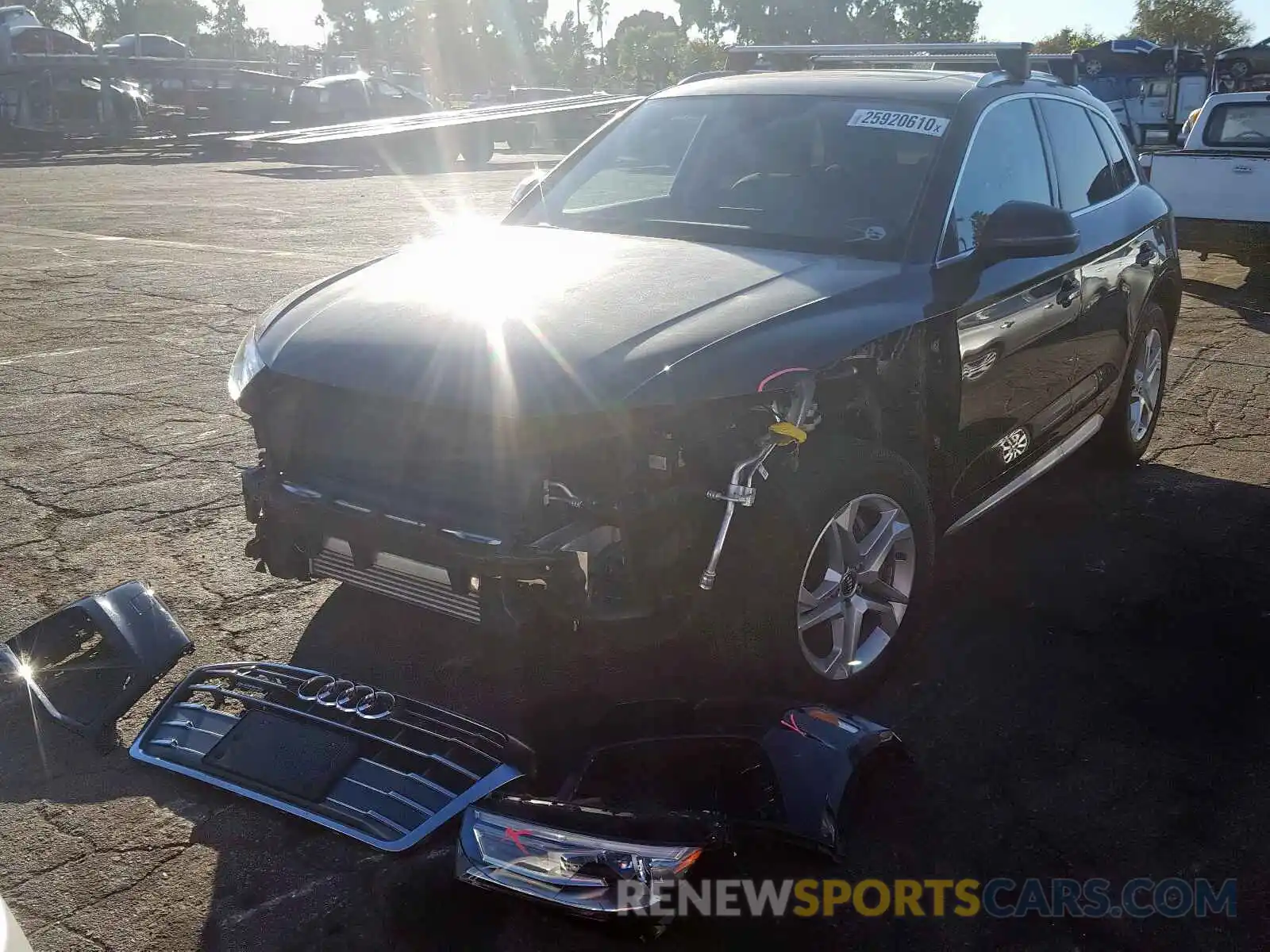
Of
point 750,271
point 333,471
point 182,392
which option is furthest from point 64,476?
point 750,271

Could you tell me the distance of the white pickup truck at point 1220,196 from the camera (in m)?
10.9

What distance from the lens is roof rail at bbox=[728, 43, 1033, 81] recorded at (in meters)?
4.82

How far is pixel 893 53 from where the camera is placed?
5.18 m

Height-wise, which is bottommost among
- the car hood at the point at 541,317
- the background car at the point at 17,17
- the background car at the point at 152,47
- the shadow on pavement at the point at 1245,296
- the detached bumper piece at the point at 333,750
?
the shadow on pavement at the point at 1245,296

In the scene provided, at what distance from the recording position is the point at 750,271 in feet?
12.6

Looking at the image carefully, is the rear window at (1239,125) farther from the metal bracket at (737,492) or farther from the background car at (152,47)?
the background car at (152,47)

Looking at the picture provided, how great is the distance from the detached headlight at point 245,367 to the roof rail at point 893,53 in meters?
2.69

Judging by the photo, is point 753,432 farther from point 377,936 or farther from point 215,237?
point 215,237

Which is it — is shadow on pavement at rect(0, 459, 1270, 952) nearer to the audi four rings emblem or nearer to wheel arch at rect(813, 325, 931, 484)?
the audi four rings emblem

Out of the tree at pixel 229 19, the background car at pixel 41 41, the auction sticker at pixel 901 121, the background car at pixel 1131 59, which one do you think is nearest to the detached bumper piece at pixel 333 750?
the auction sticker at pixel 901 121

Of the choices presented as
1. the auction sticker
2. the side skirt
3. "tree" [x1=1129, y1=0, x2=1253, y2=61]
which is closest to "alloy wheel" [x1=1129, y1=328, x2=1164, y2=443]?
the side skirt

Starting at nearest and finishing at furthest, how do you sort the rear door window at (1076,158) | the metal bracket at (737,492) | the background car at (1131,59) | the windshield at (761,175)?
the metal bracket at (737,492) → the windshield at (761,175) → the rear door window at (1076,158) → the background car at (1131,59)

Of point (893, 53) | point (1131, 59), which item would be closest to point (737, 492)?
point (893, 53)

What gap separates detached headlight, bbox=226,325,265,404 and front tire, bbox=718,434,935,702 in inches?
62.2
